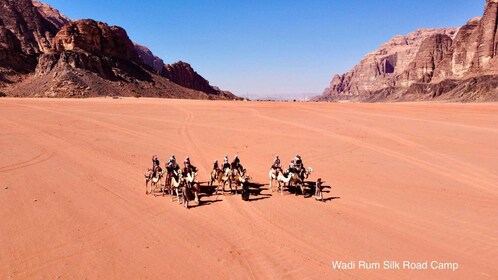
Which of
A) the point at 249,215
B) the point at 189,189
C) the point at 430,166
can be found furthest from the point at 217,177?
the point at 430,166

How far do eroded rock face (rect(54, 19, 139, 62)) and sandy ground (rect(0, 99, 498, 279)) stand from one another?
8873 cm

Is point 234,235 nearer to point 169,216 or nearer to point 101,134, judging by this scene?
point 169,216

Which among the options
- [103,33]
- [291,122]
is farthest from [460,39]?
[291,122]

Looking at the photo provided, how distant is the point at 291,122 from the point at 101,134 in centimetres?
1755

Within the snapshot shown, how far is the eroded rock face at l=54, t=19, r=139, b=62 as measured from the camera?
99.6 m

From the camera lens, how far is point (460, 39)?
545 feet

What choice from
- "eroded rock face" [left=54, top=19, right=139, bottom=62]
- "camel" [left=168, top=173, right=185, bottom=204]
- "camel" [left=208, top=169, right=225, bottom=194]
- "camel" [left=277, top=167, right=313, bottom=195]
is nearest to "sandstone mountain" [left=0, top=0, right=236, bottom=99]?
"eroded rock face" [left=54, top=19, right=139, bottom=62]

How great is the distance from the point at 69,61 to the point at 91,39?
1897cm

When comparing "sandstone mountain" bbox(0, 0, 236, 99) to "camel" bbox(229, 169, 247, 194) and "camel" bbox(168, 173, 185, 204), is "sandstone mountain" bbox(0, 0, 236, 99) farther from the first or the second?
"camel" bbox(229, 169, 247, 194)

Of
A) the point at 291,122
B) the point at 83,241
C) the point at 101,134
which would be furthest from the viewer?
the point at 291,122

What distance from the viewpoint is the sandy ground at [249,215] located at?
320 inches

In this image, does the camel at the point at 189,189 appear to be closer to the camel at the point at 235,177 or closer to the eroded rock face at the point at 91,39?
the camel at the point at 235,177

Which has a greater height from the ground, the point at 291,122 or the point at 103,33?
the point at 103,33

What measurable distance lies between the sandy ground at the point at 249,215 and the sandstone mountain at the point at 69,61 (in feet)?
215
